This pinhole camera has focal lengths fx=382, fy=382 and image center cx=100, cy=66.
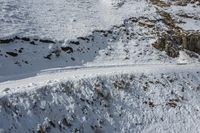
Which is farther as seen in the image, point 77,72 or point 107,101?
point 77,72

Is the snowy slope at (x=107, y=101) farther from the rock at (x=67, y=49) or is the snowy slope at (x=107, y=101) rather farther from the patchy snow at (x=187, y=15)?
the patchy snow at (x=187, y=15)

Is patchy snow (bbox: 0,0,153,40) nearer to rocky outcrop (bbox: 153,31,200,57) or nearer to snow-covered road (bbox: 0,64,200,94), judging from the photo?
rocky outcrop (bbox: 153,31,200,57)

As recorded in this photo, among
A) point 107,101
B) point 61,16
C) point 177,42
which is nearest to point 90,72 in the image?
point 107,101

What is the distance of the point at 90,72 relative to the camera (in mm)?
25281

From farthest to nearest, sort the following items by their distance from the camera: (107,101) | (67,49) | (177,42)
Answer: (177,42), (67,49), (107,101)

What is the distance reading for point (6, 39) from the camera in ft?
87.9

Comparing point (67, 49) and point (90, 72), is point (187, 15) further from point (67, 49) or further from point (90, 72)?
point (90, 72)

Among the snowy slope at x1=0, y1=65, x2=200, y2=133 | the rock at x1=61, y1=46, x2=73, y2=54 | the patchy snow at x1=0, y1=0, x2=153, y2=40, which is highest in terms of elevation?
the patchy snow at x1=0, y1=0, x2=153, y2=40

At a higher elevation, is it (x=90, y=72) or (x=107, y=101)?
(x=90, y=72)

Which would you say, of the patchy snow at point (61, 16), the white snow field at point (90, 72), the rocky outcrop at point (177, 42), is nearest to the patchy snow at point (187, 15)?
the white snow field at point (90, 72)

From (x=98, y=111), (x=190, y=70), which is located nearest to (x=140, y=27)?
(x=190, y=70)

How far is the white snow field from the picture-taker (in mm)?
20891

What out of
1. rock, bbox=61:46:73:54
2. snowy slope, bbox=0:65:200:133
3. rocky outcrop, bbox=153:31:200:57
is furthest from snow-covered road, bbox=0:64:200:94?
rocky outcrop, bbox=153:31:200:57

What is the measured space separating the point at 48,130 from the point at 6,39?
31.1ft
